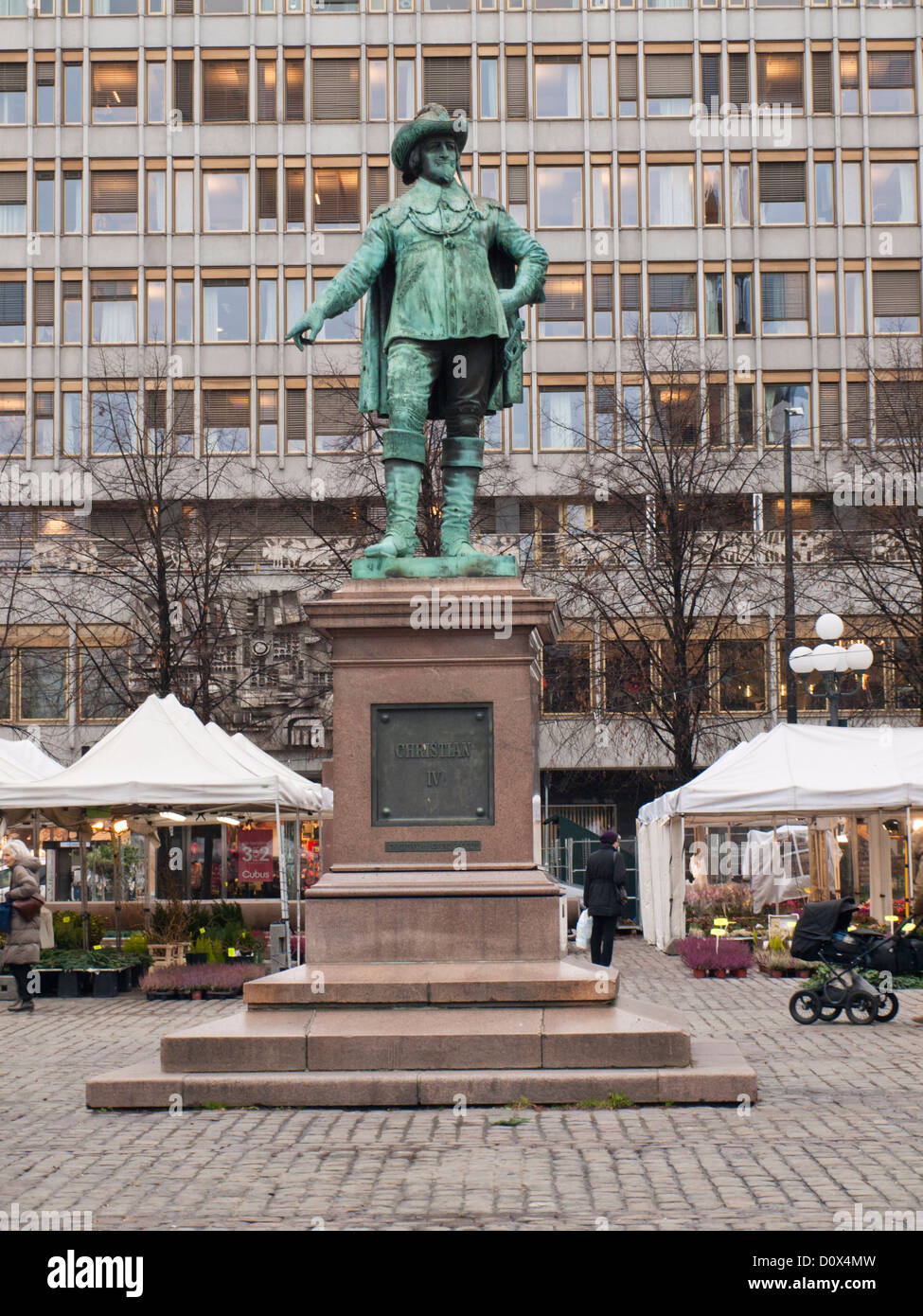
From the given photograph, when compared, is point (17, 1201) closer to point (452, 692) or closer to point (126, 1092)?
point (126, 1092)

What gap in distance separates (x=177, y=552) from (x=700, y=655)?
1037 cm

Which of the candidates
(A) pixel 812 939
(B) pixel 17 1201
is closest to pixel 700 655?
(A) pixel 812 939

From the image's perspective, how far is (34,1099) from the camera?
10609 millimetres

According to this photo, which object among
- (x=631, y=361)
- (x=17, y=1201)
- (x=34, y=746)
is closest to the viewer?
(x=17, y=1201)

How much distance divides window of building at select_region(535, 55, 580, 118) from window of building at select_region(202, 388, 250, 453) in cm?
1161

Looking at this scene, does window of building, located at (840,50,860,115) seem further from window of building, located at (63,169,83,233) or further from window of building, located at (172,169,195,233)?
window of building, located at (63,169,83,233)

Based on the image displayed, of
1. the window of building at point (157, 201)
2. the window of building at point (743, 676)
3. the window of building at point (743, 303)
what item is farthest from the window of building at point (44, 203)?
the window of building at point (743, 676)

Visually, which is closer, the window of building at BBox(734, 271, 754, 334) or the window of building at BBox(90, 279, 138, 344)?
the window of building at BBox(734, 271, 754, 334)

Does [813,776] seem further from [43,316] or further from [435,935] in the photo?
[43,316]

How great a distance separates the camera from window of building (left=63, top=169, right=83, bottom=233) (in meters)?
49.6

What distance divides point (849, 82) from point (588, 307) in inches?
391

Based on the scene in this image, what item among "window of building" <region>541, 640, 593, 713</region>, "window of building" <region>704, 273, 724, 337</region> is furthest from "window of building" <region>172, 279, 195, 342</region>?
"window of building" <region>541, 640, 593, 713</region>

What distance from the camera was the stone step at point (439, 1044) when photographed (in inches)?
362

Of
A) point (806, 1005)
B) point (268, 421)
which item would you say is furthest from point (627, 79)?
point (806, 1005)
